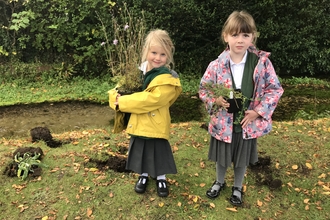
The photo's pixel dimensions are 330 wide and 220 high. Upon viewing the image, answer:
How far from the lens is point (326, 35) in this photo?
27.8 feet

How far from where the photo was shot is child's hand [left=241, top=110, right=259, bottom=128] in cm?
269

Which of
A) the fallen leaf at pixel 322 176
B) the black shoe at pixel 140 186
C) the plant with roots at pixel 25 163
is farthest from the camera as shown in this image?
the fallen leaf at pixel 322 176

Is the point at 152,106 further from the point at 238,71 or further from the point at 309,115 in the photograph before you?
the point at 309,115

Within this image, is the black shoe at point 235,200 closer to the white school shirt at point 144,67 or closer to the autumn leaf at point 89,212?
the autumn leaf at point 89,212

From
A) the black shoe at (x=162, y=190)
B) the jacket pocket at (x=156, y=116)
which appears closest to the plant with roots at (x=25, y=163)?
the black shoe at (x=162, y=190)

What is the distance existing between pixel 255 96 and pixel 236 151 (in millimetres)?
549

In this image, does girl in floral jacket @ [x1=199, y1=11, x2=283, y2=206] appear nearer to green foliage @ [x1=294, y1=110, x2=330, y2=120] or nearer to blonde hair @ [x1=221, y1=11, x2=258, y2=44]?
blonde hair @ [x1=221, y1=11, x2=258, y2=44]

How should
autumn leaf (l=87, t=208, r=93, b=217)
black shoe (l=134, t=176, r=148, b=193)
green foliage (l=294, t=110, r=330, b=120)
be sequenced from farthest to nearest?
green foliage (l=294, t=110, r=330, b=120) → black shoe (l=134, t=176, r=148, b=193) → autumn leaf (l=87, t=208, r=93, b=217)

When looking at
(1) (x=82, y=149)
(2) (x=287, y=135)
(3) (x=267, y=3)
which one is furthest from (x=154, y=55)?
(3) (x=267, y=3)

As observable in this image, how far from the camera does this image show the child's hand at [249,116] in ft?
8.84

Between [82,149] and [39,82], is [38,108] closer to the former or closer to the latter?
[39,82]

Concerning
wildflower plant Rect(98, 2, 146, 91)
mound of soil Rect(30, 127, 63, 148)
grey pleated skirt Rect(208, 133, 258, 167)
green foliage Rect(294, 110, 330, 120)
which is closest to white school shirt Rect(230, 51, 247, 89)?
grey pleated skirt Rect(208, 133, 258, 167)

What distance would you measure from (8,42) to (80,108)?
10.3ft

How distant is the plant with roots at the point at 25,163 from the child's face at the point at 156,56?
185cm
